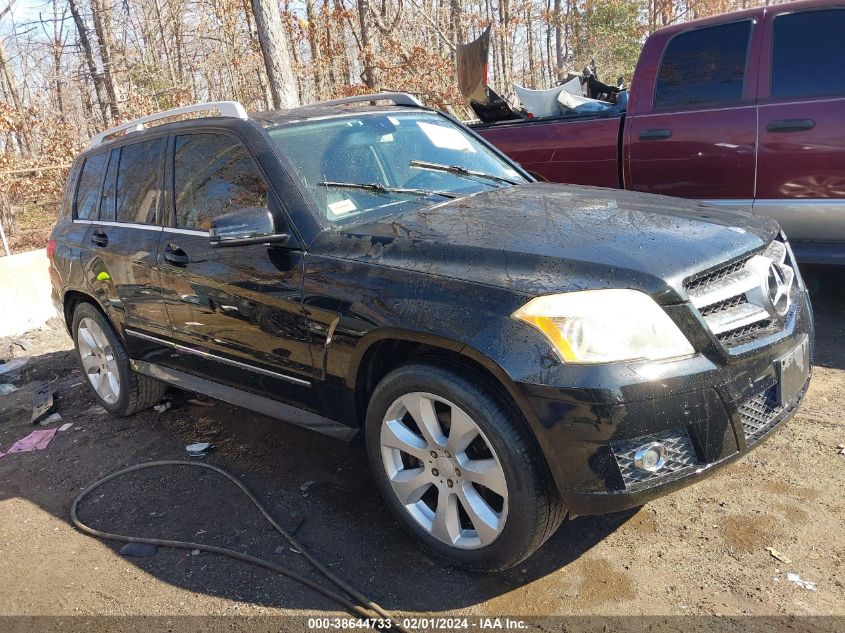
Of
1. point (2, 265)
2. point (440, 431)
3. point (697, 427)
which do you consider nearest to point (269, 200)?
point (440, 431)

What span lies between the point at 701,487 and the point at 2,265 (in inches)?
301

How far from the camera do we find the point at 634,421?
2.16 m

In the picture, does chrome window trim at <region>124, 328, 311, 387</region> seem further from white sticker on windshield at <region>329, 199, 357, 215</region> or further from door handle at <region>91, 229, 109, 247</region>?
white sticker on windshield at <region>329, 199, 357, 215</region>

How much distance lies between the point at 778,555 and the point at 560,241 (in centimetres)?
147

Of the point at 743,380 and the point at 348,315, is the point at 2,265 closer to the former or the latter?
the point at 348,315

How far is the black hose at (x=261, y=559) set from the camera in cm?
253

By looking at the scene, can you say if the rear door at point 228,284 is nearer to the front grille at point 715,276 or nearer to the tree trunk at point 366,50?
the front grille at point 715,276

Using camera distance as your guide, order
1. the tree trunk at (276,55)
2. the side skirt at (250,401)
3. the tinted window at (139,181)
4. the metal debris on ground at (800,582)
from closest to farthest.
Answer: the metal debris on ground at (800,582) → the side skirt at (250,401) → the tinted window at (139,181) → the tree trunk at (276,55)

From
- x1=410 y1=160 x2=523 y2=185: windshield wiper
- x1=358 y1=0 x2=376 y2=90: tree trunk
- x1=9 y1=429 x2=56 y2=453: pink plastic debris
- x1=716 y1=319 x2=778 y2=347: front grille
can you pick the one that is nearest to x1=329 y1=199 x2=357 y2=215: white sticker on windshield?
x1=410 y1=160 x2=523 y2=185: windshield wiper

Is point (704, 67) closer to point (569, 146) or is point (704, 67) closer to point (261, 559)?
point (569, 146)

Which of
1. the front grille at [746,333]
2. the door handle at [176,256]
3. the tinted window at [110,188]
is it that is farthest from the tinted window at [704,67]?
the tinted window at [110,188]

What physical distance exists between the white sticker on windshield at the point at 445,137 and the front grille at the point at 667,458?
2134 mm

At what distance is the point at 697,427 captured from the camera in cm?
224

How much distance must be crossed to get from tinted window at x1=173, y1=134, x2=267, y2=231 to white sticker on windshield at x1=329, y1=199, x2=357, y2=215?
0.34 meters
